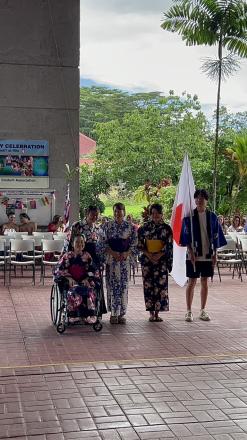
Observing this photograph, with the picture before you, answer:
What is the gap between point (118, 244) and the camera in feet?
27.0

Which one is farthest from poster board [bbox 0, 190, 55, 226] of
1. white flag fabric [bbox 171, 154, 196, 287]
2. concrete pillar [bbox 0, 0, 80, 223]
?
white flag fabric [bbox 171, 154, 196, 287]

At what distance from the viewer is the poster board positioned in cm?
1430

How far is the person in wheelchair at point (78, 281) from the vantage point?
25.4 feet

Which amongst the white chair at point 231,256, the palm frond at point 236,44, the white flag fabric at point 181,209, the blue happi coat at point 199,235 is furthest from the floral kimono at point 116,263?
the palm frond at point 236,44

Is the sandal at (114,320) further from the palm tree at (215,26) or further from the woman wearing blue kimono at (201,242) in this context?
the palm tree at (215,26)

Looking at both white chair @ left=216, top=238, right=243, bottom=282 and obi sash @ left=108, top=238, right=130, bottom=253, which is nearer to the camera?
obi sash @ left=108, top=238, right=130, bottom=253

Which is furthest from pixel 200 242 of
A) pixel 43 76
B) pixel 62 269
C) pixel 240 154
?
pixel 240 154

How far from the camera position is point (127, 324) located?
8.14 m

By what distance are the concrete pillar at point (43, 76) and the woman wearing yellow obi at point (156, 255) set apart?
6.52m

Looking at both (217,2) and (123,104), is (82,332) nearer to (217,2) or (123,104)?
(217,2)

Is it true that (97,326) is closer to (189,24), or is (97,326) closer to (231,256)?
(231,256)

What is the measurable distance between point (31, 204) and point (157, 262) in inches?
264

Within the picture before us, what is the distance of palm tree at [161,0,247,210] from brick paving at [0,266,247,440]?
22.7ft

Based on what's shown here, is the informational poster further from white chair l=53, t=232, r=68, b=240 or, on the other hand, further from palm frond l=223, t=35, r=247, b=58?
palm frond l=223, t=35, r=247, b=58
